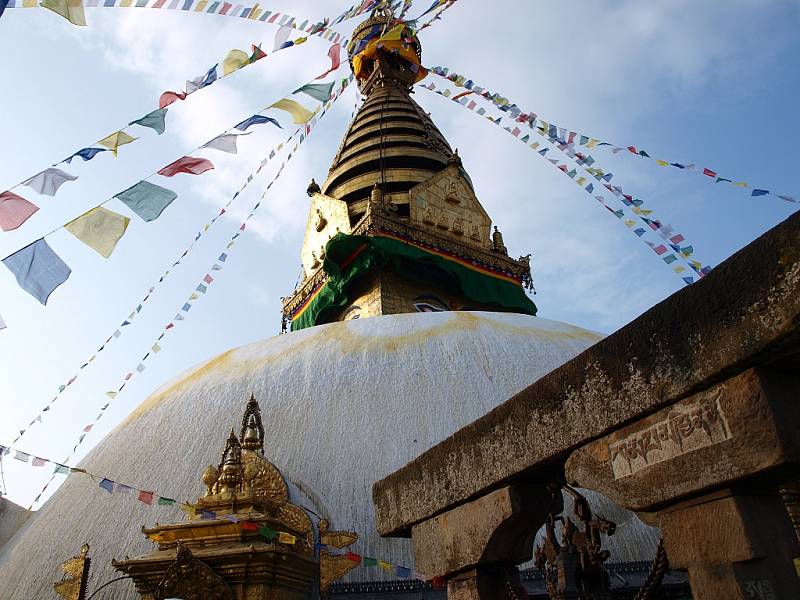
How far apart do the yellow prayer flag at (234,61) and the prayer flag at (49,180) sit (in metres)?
2.23

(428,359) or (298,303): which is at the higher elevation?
(298,303)

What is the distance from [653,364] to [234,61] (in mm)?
6083

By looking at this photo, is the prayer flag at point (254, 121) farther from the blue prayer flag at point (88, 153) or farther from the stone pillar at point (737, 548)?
the stone pillar at point (737, 548)

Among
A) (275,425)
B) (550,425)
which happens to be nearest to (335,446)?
(275,425)

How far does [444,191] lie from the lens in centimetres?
1650

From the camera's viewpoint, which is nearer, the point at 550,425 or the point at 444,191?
the point at 550,425

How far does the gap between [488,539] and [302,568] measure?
281 centimetres

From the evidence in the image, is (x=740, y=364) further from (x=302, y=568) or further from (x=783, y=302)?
(x=302, y=568)

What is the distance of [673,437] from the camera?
1.84 meters

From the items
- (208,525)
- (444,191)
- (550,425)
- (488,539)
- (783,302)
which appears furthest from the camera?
(444,191)

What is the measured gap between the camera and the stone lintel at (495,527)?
2477 millimetres

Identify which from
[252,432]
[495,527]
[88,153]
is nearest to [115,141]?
[88,153]

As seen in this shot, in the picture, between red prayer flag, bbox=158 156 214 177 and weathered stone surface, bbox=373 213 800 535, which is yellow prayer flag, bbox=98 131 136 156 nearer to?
red prayer flag, bbox=158 156 214 177

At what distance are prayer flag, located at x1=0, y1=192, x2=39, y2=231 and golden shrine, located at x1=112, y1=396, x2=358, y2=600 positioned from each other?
2405 mm
